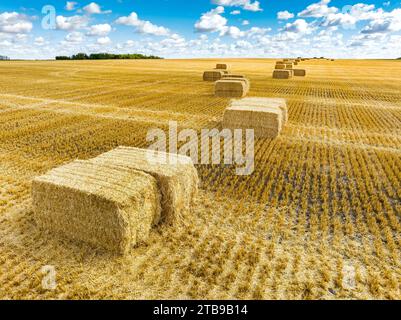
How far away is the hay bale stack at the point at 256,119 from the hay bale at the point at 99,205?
30.9ft

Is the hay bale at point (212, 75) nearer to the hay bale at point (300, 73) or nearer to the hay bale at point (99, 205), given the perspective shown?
the hay bale at point (300, 73)

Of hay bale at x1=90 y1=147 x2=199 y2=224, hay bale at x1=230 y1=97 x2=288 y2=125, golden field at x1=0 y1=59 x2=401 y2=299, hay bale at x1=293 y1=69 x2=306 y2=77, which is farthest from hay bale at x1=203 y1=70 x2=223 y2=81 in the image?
hay bale at x1=90 y1=147 x2=199 y2=224

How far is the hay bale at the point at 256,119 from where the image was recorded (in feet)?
51.2

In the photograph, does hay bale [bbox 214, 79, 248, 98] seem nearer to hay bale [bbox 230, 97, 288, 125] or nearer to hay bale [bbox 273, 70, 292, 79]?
hay bale [bbox 230, 97, 288, 125]

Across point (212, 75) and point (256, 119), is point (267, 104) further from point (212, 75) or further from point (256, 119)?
point (212, 75)

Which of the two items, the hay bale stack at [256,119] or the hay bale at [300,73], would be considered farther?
the hay bale at [300,73]

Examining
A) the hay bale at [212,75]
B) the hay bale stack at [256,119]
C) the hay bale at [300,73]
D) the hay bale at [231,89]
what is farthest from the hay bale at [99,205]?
the hay bale at [300,73]

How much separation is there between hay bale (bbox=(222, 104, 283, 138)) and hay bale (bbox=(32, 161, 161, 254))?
30.9 feet

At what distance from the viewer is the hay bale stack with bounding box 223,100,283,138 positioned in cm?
1559

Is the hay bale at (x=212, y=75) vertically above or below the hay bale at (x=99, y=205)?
above

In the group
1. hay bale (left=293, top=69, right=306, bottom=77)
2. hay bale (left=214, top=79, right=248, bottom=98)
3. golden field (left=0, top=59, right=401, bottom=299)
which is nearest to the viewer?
golden field (left=0, top=59, right=401, bottom=299)
